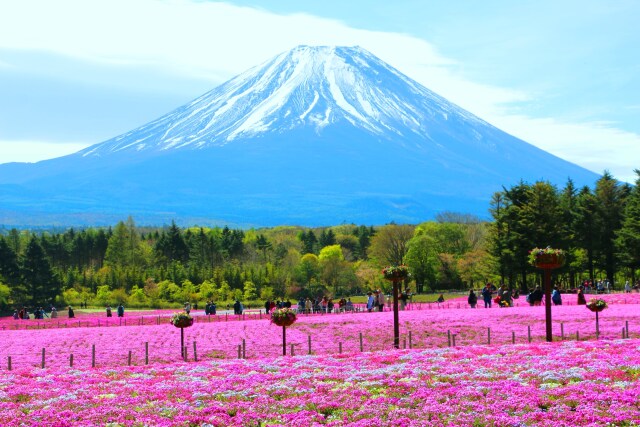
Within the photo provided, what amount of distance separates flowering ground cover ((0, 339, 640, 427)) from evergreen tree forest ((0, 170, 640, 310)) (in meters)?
54.7

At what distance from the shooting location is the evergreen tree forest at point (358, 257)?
82688 mm

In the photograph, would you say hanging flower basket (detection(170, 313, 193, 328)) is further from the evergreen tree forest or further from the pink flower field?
the evergreen tree forest

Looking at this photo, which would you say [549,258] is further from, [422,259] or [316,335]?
[422,259]

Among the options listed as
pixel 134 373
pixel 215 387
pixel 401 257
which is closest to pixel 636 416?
pixel 215 387

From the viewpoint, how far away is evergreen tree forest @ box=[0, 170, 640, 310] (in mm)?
82688

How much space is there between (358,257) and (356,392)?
13778 centimetres

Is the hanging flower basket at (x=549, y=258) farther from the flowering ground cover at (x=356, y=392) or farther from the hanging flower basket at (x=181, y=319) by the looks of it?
the hanging flower basket at (x=181, y=319)

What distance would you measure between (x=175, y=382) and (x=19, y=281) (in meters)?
84.9

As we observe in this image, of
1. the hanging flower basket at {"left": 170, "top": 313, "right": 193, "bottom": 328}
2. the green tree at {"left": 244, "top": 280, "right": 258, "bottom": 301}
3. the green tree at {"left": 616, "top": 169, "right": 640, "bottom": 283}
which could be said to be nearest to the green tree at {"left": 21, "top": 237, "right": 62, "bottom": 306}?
the green tree at {"left": 244, "top": 280, "right": 258, "bottom": 301}

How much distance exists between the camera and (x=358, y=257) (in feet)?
525

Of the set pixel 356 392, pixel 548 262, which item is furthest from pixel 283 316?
pixel 356 392

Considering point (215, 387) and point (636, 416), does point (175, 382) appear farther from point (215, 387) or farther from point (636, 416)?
point (636, 416)

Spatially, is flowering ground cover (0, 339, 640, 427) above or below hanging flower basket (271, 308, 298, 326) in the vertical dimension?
below

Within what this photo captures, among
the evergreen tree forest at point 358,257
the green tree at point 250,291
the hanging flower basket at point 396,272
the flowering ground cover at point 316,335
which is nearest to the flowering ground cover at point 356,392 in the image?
the flowering ground cover at point 316,335
